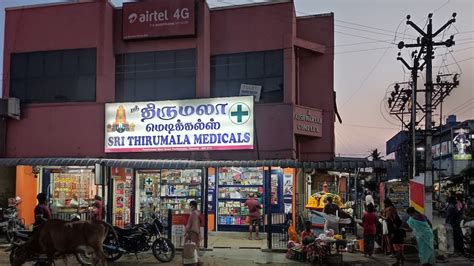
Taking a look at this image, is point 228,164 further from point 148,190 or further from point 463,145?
point 463,145

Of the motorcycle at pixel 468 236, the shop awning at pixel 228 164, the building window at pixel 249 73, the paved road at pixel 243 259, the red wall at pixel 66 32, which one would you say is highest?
the red wall at pixel 66 32

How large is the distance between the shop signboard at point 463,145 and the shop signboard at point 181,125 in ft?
99.7

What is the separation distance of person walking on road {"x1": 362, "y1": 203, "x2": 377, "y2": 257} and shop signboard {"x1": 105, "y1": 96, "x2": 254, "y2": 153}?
16.1ft

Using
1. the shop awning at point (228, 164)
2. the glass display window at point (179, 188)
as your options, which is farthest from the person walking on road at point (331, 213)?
the glass display window at point (179, 188)

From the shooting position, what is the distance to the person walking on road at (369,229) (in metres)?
15.2

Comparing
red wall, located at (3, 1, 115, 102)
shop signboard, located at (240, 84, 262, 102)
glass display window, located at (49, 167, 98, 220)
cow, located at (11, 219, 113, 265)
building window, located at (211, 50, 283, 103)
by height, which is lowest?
cow, located at (11, 219, 113, 265)

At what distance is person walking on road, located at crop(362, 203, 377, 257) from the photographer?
15.2m

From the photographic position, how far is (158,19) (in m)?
20.4

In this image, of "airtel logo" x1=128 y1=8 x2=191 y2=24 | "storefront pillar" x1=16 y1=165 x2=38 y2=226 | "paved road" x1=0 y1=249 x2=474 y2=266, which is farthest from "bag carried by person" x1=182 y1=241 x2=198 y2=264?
"airtel logo" x1=128 y1=8 x2=191 y2=24

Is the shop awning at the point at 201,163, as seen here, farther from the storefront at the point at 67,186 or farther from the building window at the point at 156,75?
the building window at the point at 156,75

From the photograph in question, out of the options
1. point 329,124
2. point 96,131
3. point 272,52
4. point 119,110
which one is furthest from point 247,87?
point 96,131

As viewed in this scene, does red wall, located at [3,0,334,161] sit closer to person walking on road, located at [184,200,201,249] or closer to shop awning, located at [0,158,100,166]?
shop awning, located at [0,158,100,166]

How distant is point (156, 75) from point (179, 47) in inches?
59.4

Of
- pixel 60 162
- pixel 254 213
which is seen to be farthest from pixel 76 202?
pixel 254 213
